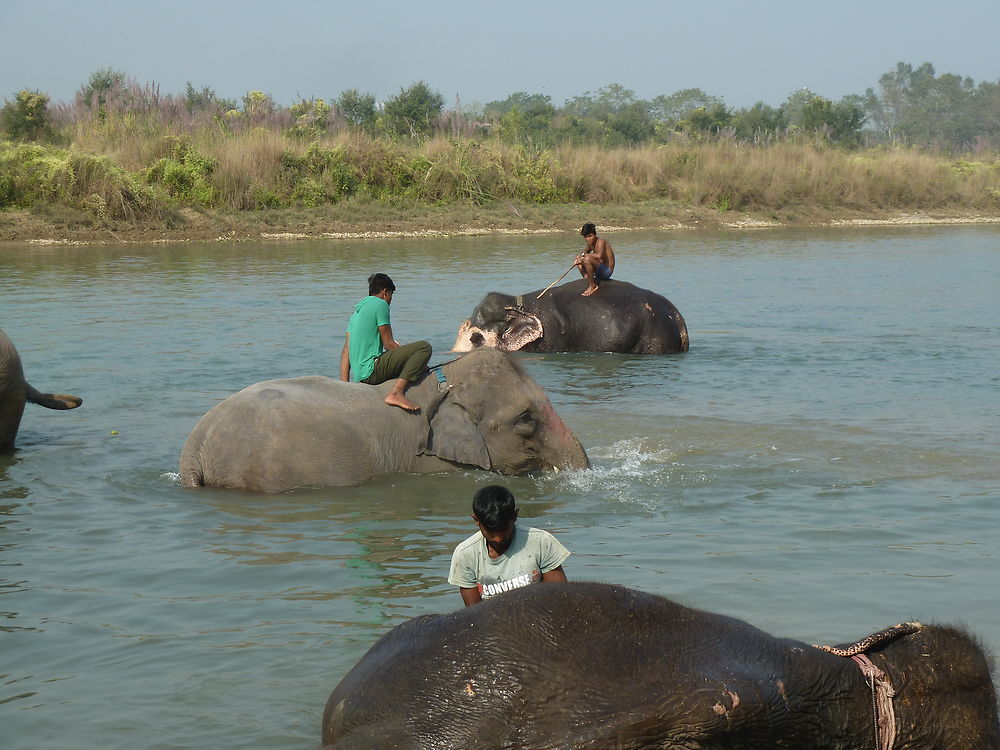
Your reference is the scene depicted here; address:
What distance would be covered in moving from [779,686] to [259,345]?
11.5 m

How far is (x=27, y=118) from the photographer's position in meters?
30.4

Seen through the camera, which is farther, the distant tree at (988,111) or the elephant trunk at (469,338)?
the distant tree at (988,111)

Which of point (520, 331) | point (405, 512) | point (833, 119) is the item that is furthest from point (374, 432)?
point (833, 119)

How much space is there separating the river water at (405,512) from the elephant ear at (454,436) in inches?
6.9

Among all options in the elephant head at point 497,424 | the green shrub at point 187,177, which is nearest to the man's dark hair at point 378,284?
the elephant head at point 497,424

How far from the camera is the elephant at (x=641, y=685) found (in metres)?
3.08

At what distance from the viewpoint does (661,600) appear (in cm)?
343

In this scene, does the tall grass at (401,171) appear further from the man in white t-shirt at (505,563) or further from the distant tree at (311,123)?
the man in white t-shirt at (505,563)

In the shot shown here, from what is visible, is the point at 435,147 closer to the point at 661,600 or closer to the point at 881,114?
the point at 661,600

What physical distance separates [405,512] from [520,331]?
6860mm

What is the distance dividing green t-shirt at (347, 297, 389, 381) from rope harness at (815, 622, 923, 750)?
537 centimetres

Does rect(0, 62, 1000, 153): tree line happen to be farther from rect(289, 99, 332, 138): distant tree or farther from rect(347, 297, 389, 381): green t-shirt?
rect(347, 297, 389, 381): green t-shirt

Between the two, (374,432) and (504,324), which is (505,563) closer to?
(374,432)

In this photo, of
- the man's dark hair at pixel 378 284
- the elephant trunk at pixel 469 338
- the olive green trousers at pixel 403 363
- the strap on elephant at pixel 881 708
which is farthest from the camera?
the elephant trunk at pixel 469 338
